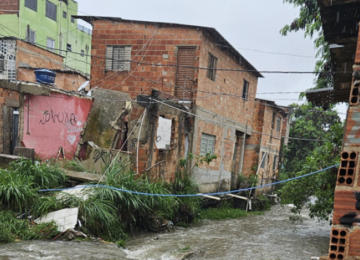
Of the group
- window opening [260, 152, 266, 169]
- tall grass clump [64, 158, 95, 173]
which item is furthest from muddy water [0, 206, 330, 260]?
window opening [260, 152, 266, 169]

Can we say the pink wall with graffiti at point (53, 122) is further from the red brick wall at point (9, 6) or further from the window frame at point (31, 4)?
the window frame at point (31, 4)

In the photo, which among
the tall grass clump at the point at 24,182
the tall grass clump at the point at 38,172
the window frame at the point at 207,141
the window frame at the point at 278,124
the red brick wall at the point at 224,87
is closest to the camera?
the tall grass clump at the point at 24,182

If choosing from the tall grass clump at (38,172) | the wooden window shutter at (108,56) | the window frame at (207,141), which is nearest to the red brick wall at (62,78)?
the wooden window shutter at (108,56)

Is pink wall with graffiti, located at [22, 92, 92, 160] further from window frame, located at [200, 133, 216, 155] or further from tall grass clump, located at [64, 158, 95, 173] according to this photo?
window frame, located at [200, 133, 216, 155]

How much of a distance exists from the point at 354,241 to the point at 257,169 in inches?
667

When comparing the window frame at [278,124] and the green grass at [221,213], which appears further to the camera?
the window frame at [278,124]

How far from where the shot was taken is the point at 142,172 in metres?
10.7

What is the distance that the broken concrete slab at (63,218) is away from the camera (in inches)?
286

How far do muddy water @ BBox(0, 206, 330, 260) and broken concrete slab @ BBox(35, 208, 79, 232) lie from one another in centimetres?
44

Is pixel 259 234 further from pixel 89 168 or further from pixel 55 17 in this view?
pixel 55 17

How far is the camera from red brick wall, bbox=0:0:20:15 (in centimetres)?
2153

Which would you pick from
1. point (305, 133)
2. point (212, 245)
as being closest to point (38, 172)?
point (212, 245)

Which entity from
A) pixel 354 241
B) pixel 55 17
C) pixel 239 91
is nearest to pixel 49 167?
pixel 354 241

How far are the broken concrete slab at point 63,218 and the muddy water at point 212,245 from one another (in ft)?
1.44
